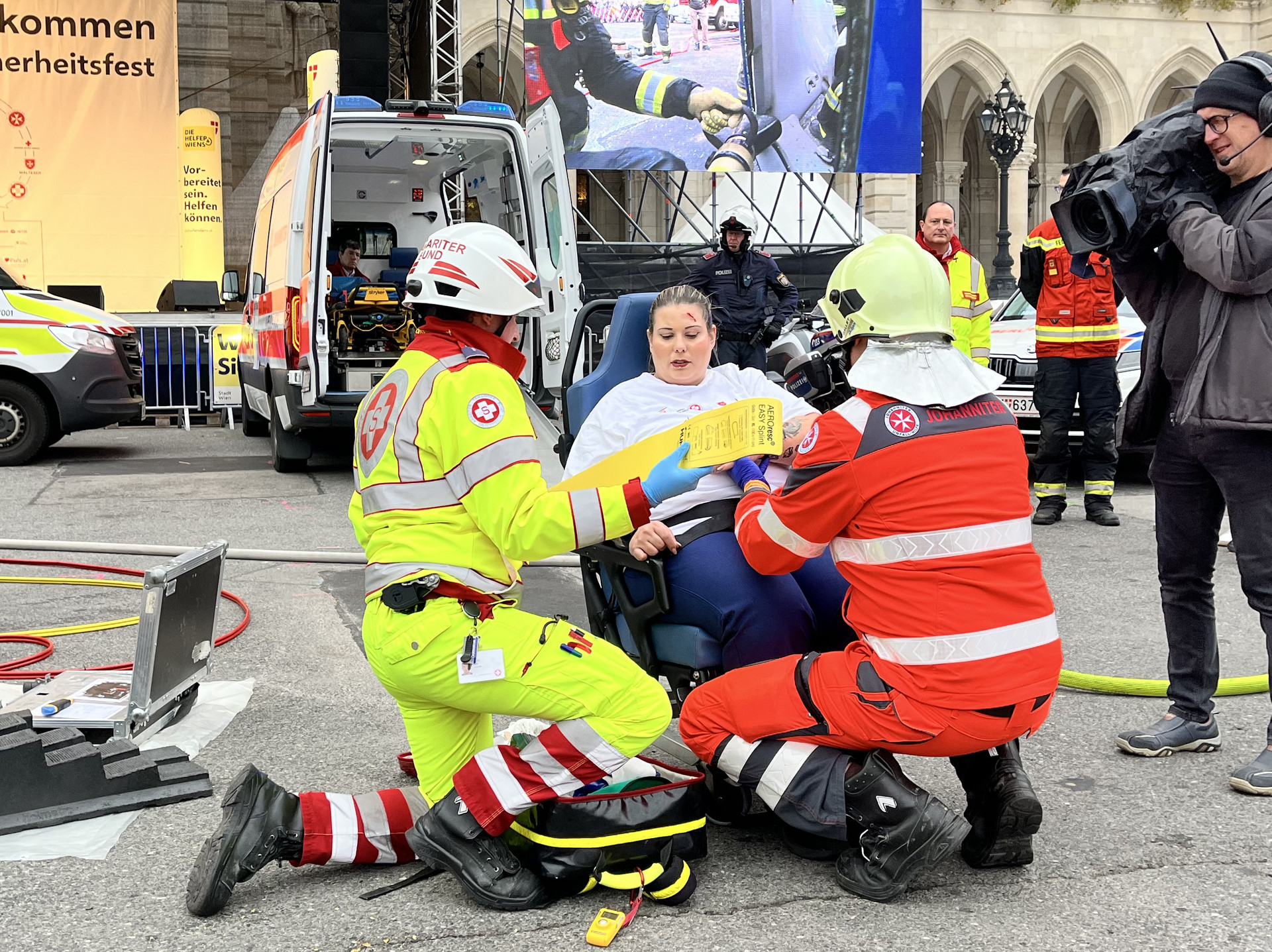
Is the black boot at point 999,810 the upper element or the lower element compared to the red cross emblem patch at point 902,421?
lower

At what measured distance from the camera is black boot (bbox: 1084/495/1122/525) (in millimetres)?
7641

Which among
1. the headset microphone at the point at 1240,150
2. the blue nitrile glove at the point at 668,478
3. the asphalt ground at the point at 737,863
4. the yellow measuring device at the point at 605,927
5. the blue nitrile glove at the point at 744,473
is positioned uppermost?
the headset microphone at the point at 1240,150

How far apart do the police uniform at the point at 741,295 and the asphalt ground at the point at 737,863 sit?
514cm

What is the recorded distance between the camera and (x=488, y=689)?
2.67 m

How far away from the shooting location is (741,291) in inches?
418

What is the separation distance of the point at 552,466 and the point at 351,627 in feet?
4.74

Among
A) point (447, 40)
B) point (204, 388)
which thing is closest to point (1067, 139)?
point (447, 40)

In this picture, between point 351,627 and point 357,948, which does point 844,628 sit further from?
point 351,627

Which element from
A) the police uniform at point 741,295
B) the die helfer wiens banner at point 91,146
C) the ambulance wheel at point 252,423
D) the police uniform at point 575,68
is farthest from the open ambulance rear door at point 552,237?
the die helfer wiens banner at point 91,146

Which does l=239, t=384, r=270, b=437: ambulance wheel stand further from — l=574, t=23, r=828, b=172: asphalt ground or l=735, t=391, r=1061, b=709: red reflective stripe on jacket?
l=735, t=391, r=1061, b=709: red reflective stripe on jacket

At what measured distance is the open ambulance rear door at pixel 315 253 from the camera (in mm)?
8266

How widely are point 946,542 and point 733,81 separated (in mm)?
16087

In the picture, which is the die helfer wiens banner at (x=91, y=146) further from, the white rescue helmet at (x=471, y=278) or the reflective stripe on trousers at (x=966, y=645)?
the reflective stripe on trousers at (x=966, y=645)

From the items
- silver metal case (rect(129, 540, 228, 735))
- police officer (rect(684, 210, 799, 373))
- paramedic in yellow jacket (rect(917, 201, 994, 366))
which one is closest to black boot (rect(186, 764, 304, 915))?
silver metal case (rect(129, 540, 228, 735))
